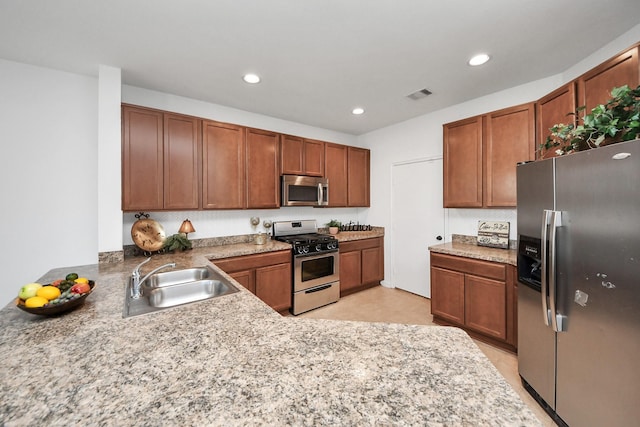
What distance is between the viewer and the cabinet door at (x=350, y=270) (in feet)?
12.4

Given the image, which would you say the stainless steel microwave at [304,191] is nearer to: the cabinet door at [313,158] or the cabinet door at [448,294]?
the cabinet door at [313,158]

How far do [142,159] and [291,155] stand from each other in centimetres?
176

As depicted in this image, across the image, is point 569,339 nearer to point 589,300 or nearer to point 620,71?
point 589,300

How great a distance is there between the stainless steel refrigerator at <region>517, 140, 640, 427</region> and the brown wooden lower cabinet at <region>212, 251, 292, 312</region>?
7.76 ft

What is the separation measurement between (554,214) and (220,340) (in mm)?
2014

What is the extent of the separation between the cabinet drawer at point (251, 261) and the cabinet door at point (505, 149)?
→ 7.89ft

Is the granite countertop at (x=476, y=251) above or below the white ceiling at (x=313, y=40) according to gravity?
below

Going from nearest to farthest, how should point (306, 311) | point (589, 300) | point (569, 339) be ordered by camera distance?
A: 1. point (589, 300)
2. point (569, 339)
3. point (306, 311)

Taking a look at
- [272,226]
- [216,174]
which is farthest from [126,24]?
[272,226]

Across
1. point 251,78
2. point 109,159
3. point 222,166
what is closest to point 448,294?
point 222,166

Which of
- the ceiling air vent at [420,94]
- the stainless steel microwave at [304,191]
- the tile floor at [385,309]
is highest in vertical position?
the ceiling air vent at [420,94]

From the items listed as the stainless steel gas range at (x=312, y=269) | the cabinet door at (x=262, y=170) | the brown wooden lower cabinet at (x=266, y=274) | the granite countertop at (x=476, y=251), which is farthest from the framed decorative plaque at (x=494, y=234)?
the cabinet door at (x=262, y=170)

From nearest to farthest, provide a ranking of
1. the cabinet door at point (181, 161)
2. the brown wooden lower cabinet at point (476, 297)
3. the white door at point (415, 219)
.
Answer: the brown wooden lower cabinet at point (476, 297)
the cabinet door at point (181, 161)
the white door at point (415, 219)

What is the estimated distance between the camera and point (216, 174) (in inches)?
118
